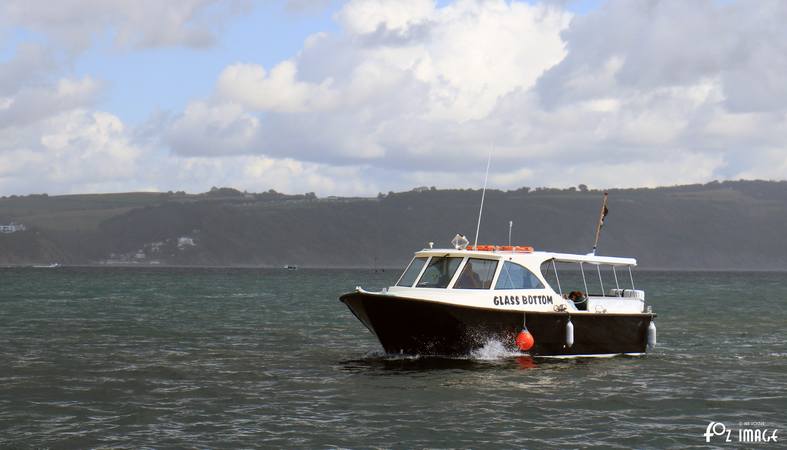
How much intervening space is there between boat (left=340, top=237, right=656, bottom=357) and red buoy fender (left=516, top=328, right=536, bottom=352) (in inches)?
1.0

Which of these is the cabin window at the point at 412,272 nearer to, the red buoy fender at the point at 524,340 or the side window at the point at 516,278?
Result: the side window at the point at 516,278

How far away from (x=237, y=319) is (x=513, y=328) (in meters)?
23.6

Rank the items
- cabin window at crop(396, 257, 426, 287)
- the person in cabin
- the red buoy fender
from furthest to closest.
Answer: the person in cabin, cabin window at crop(396, 257, 426, 287), the red buoy fender

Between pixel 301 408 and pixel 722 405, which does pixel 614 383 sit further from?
pixel 301 408

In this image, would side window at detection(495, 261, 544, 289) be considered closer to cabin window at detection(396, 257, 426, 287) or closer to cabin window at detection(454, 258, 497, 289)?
cabin window at detection(454, 258, 497, 289)

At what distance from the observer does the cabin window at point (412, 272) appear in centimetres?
2637

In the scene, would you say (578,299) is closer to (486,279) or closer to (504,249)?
(504,249)

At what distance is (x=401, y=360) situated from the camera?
86.6 feet

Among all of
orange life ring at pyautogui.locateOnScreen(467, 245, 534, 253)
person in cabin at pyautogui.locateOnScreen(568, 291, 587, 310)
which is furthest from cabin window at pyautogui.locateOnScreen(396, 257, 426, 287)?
person in cabin at pyautogui.locateOnScreen(568, 291, 587, 310)

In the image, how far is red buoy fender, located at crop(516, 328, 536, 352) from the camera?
25.3 metres

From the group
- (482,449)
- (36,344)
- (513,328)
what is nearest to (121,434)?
(482,449)
